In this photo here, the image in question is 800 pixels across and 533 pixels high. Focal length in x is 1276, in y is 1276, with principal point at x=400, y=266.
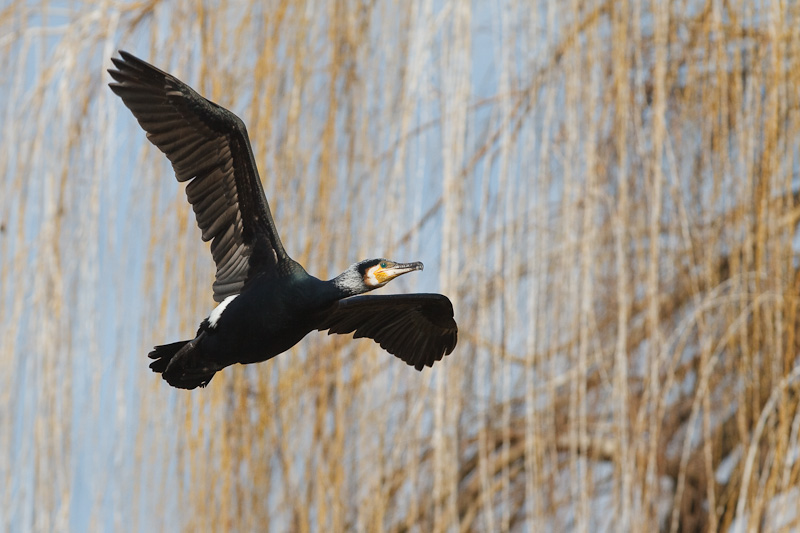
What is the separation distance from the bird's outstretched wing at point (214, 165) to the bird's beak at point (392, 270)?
0.59 ft

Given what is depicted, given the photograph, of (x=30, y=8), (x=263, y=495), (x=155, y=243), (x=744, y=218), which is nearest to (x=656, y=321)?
(x=744, y=218)

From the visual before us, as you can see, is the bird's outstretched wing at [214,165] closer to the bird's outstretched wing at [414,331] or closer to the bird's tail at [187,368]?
the bird's tail at [187,368]

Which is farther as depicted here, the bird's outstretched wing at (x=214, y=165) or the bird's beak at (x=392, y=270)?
the bird's outstretched wing at (x=214, y=165)

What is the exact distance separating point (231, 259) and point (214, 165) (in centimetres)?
17

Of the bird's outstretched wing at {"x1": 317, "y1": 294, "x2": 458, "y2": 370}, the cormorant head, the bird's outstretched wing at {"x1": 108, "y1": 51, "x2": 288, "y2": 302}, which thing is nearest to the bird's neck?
the cormorant head

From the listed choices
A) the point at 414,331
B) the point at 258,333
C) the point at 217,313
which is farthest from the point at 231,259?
the point at 414,331

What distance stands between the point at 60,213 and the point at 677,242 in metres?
1.37

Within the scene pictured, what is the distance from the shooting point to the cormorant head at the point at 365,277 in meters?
2.01

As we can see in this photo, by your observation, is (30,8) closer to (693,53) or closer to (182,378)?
(182,378)

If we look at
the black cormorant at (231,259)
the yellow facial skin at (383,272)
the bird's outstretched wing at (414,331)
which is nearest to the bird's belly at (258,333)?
the black cormorant at (231,259)

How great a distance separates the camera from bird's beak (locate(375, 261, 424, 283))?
2028mm

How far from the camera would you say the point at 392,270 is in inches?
80.5

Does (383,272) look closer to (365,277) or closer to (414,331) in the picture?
(365,277)

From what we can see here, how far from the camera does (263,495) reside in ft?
8.37
